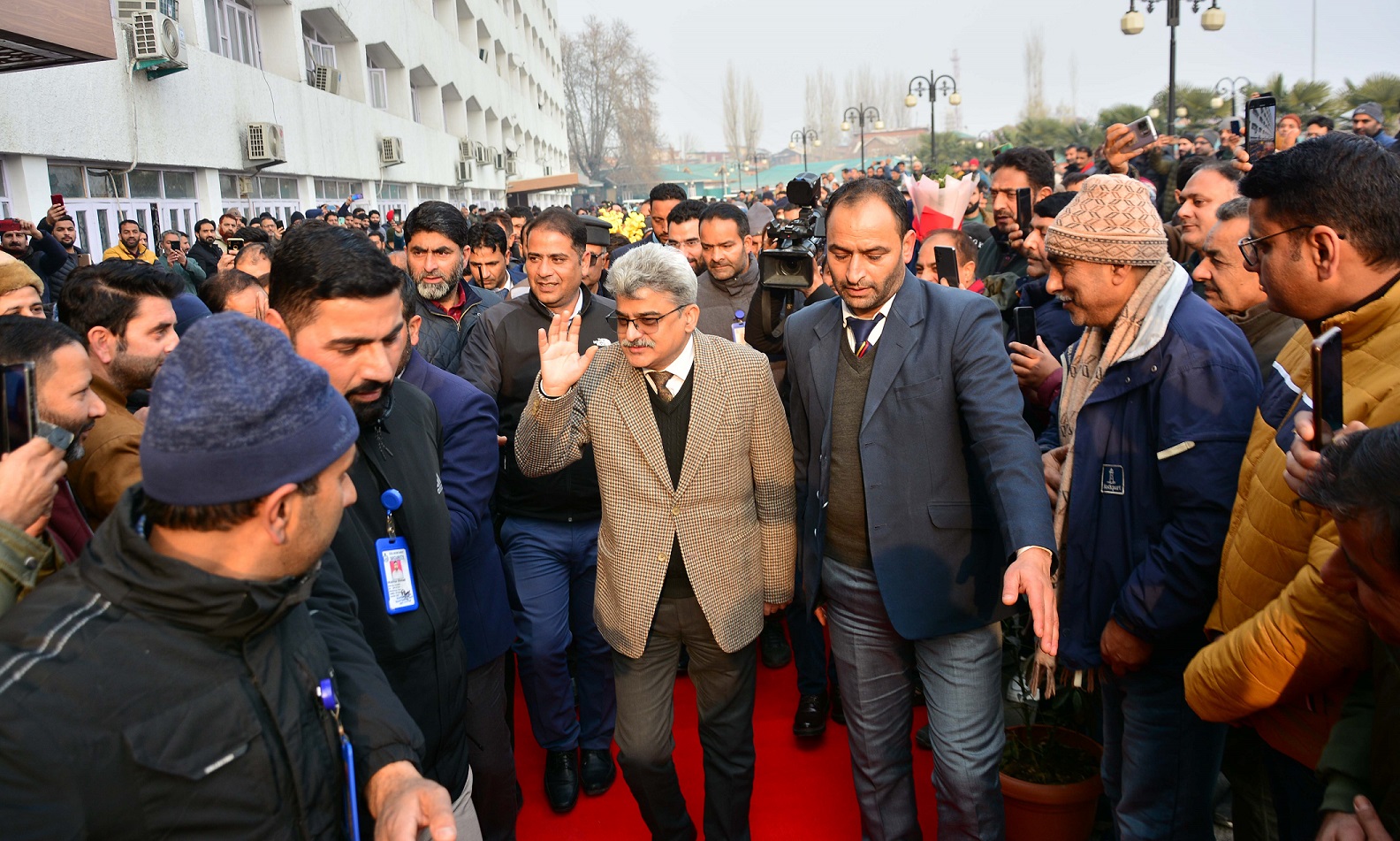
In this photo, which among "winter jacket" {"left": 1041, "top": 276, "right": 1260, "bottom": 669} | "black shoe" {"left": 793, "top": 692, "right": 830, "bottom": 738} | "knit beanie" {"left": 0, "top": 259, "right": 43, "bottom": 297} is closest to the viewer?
"winter jacket" {"left": 1041, "top": 276, "right": 1260, "bottom": 669}

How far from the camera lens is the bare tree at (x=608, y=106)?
2798 inches

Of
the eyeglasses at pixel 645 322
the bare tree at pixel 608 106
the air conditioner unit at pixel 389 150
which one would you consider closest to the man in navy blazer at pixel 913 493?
the eyeglasses at pixel 645 322

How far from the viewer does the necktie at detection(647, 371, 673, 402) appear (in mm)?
3174

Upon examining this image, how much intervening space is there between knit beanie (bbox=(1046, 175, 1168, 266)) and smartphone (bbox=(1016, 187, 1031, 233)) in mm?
2186

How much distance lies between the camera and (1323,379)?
6.52 feet

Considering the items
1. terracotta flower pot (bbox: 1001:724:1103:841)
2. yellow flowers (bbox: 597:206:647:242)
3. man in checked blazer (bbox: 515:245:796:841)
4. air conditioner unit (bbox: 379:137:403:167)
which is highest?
air conditioner unit (bbox: 379:137:403:167)

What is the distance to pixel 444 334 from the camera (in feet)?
15.5

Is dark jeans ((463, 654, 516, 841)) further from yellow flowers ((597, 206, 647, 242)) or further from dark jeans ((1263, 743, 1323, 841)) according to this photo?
yellow flowers ((597, 206, 647, 242))

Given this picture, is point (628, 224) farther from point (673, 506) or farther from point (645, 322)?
point (673, 506)

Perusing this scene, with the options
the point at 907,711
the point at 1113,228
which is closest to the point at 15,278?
the point at 907,711

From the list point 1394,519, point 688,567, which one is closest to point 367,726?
point 688,567

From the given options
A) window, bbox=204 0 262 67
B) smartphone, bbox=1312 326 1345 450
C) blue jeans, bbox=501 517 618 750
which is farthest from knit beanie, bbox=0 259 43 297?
window, bbox=204 0 262 67

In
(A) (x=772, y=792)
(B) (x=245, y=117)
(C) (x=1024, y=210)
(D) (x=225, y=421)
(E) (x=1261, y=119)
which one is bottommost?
(A) (x=772, y=792)

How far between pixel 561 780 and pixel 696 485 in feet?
5.29
